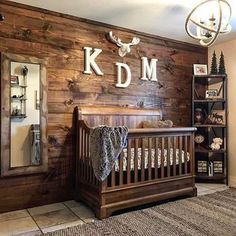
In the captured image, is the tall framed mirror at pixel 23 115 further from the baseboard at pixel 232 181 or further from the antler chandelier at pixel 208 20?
the baseboard at pixel 232 181

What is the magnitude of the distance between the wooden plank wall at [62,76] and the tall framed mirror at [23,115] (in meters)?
0.09

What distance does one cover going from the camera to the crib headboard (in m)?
2.95

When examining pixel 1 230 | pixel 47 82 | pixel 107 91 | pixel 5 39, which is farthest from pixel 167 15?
pixel 1 230

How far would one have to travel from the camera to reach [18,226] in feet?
7.38

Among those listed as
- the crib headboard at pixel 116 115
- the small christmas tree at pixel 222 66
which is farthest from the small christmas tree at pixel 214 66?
the crib headboard at pixel 116 115

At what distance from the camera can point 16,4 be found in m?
2.59

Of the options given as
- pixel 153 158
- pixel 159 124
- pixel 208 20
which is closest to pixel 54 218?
pixel 153 158

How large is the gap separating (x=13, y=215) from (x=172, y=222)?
1.53 metres

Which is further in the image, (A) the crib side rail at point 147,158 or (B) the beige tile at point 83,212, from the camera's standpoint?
(A) the crib side rail at point 147,158

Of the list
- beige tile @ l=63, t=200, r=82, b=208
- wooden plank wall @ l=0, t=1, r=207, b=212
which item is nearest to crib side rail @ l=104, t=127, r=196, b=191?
beige tile @ l=63, t=200, r=82, b=208

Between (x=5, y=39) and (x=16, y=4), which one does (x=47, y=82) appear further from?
(x=16, y=4)

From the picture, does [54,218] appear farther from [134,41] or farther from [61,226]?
[134,41]

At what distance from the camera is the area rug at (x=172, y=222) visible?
211 centimetres

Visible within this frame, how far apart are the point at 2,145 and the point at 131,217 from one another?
1.42m
